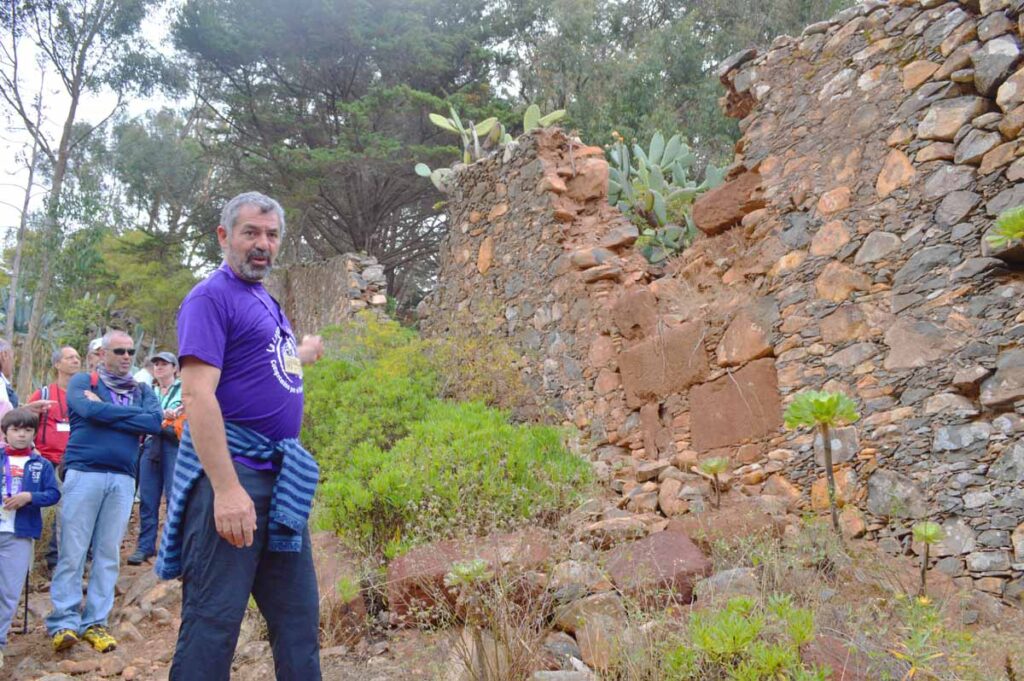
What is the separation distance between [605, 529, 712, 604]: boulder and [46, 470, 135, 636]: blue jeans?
9.59 ft

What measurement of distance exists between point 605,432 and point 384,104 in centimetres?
1146

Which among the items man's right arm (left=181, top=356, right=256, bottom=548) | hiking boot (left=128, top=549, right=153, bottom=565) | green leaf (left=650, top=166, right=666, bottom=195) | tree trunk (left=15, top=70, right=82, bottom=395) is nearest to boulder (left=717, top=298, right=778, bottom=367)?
green leaf (left=650, top=166, right=666, bottom=195)

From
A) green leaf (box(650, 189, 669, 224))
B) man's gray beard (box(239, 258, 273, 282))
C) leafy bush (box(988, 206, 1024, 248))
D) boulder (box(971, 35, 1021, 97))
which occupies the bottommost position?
man's gray beard (box(239, 258, 273, 282))

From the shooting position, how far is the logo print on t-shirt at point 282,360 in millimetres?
2703

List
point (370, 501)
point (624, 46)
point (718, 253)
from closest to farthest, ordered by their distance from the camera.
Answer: point (370, 501), point (718, 253), point (624, 46)

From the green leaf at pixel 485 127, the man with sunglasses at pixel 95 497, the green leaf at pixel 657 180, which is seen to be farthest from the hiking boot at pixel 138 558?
the green leaf at pixel 485 127

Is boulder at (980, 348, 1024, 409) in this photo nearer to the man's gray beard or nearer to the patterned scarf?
the man's gray beard

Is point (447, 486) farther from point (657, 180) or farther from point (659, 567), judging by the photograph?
point (657, 180)

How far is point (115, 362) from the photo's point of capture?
16.3 feet

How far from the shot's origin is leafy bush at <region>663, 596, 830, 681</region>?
2615 millimetres

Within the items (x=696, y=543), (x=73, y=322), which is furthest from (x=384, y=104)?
(x=696, y=543)

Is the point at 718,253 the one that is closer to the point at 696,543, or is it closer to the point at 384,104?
the point at 696,543

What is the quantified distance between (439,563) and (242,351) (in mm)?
1848

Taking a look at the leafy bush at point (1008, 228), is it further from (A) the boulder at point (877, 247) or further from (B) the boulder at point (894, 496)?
(B) the boulder at point (894, 496)
